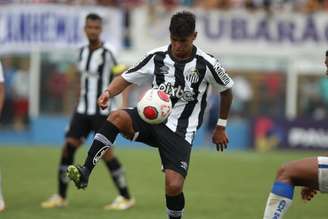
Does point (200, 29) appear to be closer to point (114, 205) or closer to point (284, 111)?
point (284, 111)

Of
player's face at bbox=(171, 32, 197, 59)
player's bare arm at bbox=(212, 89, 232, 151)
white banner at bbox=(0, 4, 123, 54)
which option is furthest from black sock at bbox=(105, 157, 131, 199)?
white banner at bbox=(0, 4, 123, 54)

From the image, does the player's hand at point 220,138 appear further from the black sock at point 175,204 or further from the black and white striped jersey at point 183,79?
the black sock at point 175,204

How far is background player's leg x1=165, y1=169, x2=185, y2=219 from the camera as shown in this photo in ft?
26.0

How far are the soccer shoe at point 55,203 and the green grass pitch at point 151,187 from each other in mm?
143

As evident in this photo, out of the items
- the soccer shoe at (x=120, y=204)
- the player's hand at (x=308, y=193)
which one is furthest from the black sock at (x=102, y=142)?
the soccer shoe at (x=120, y=204)

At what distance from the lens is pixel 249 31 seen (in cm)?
2336

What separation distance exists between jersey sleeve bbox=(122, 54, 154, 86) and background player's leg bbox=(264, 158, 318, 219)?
1.90 meters

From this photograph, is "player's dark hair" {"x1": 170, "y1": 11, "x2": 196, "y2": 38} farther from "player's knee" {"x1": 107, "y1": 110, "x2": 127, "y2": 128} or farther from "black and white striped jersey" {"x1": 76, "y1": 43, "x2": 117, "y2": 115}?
"black and white striped jersey" {"x1": 76, "y1": 43, "x2": 117, "y2": 115}

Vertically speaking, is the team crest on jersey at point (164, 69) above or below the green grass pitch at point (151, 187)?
above

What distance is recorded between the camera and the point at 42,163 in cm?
1695

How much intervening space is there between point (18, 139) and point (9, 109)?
1116 mm

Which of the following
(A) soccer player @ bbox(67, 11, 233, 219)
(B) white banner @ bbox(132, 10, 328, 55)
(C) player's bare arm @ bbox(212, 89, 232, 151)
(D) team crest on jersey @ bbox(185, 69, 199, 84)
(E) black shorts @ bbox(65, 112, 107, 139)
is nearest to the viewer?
(A) soccer player @ bbox(67, 11, 233, 219)

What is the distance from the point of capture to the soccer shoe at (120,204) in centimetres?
1084

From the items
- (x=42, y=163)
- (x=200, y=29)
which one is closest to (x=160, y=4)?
(x=200, y=29)
